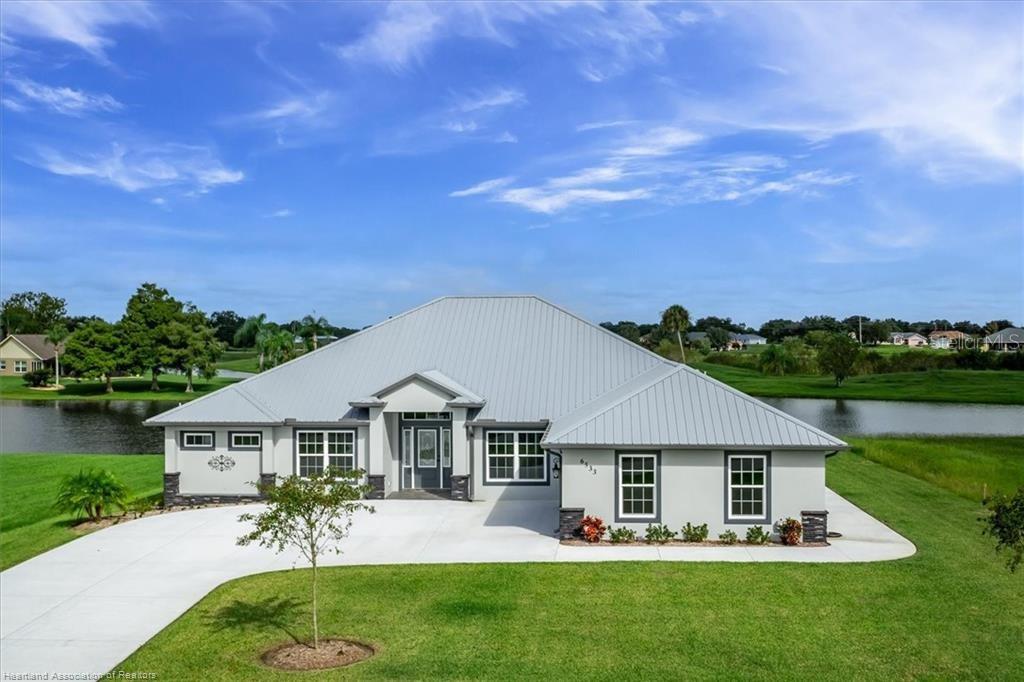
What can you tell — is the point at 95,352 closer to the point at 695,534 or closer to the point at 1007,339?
the point at 695,534

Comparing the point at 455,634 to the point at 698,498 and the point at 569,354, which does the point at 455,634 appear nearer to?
the point at 698,498

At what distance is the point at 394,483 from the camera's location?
27.0m

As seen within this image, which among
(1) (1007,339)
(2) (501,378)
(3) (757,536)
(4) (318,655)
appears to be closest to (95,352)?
(2) (501,378)

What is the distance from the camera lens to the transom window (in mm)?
26703

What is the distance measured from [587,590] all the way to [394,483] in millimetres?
11712

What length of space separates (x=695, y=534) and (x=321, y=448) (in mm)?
11755

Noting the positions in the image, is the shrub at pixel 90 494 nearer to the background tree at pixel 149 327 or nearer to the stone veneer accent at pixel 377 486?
the stone veneer accent at pixel 377 486

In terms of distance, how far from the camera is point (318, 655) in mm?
13406

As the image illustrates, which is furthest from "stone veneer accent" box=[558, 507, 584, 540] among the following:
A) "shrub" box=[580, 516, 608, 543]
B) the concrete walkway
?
the concrete walkway

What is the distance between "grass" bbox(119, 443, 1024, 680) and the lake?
29988mm

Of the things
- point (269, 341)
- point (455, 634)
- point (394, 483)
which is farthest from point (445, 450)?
point (269, 341)

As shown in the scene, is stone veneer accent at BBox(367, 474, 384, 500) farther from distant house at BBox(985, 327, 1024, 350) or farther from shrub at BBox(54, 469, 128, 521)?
distant house at BBox(985, 327, 1024, 350)

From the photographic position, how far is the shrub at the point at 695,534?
20344 millimetres

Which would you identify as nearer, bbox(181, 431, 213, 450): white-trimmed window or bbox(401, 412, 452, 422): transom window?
bbox(181, 431, 213, 450): white-trimmed window
